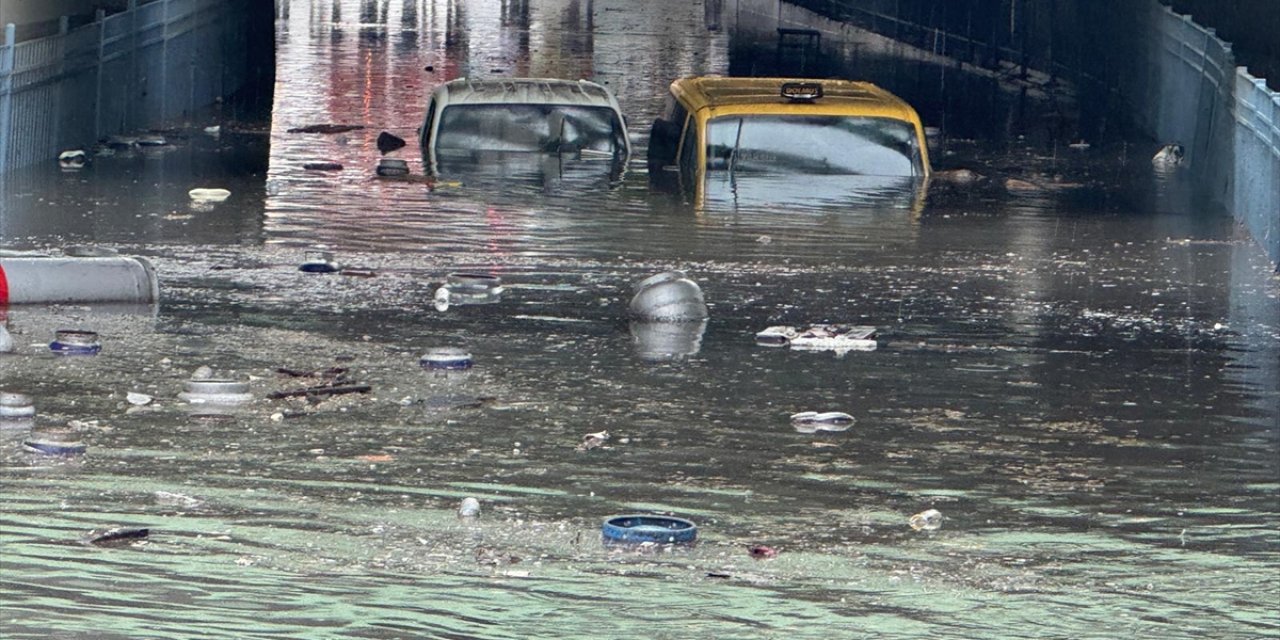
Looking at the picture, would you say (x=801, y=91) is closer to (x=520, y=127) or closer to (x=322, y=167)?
(x=520, y=127)

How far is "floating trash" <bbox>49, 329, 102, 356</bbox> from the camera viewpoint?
32.0 feet

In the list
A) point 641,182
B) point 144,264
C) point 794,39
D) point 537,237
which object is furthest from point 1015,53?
point 144,264

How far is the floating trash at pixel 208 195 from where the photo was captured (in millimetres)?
15617

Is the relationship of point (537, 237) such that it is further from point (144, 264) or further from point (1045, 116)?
point (1045, 116)

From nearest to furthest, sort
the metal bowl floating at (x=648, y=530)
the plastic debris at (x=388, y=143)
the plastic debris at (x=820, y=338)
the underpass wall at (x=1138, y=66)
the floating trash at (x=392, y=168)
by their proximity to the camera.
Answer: the metal bowl floating at (x=648, y=530) < the plastic debris at (x=820, y=338) < the underpass wall at (x=1138, y=66) < the floating trash at (x=392, y=168) < the plastic debris at (x=388, y=143)

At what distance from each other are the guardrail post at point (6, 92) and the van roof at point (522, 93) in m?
3.19

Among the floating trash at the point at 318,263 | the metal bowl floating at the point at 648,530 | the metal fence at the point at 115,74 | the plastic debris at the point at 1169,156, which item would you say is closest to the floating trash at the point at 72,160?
the metal fence at the point at 115,74

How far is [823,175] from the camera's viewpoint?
1583cm

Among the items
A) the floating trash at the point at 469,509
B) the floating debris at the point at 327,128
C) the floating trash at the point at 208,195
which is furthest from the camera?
the floating debris at the point at 327,128

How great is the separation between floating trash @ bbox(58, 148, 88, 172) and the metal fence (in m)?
0.13

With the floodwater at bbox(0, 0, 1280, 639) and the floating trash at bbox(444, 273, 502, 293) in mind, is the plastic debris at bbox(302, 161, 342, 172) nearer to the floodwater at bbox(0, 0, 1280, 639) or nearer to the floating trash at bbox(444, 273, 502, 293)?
the floodwater at bbox(0, 0, 1280, 639)

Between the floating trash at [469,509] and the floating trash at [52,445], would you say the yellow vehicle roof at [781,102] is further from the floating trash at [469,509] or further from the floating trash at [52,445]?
the floating trash at [469,509]

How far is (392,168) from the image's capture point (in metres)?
17.2

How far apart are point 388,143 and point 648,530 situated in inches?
509
